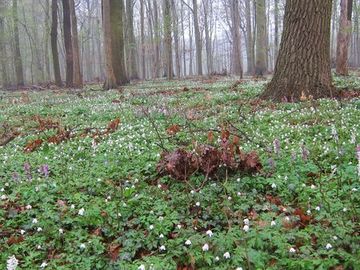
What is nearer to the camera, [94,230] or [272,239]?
[272,239]

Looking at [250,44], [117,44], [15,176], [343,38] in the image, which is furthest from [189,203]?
[250,44]

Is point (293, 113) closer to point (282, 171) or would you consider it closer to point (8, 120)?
point (282, 171)

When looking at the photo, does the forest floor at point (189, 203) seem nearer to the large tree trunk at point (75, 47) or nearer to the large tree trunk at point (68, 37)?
the large tree trunk at point (75, 47)

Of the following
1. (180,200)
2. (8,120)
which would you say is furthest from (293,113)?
(8,120)

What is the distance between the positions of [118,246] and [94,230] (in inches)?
17.9

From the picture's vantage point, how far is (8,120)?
12039 mm

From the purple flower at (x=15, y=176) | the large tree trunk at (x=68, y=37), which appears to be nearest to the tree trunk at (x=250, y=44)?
the large tree trunk at (x=68, y=37)

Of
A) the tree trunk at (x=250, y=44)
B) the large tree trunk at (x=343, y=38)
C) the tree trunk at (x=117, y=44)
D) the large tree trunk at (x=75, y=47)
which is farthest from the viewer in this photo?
the tree trunk at (x=250, y=44)

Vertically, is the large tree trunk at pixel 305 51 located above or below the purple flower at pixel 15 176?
above

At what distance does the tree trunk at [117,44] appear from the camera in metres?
25.3

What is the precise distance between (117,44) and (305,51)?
17.9 metres

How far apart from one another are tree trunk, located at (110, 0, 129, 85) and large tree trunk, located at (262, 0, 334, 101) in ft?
53.5

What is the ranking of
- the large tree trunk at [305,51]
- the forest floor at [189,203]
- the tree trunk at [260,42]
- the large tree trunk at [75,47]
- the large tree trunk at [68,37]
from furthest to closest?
the tree trunk at [260,42] < the large tree trunk at [68,37] < the large tree trunk at [75,47] < the large tree trunk at [305,51] < the forest floor at [189,203]

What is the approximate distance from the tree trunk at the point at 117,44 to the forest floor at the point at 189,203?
18397 mm
